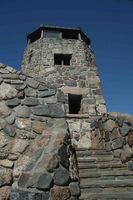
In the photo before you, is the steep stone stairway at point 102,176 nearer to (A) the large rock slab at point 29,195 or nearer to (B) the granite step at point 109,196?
(B) the granite step at point 109,196

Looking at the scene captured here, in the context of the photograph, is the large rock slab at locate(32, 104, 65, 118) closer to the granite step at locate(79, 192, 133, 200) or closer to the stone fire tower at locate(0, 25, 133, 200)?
the stone fire tower at locate(0, 25, 133, 200)

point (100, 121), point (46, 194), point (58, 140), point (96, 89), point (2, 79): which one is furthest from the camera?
point (96, 89)

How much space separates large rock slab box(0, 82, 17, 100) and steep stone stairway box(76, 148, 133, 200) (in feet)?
6.85

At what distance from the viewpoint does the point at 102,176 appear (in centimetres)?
480

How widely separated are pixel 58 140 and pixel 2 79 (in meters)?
1.46

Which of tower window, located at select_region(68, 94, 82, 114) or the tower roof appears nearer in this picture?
tower window, located at select_region(68, 94, 82, 114)

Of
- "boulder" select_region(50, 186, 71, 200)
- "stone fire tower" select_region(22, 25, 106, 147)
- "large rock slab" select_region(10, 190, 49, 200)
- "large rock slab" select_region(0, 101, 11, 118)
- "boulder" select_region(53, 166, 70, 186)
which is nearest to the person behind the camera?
"large rock slab" select_region(10, 190, 49, 200)

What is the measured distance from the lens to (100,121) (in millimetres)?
7246

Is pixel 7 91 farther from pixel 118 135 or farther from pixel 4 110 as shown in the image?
pixel 118 135

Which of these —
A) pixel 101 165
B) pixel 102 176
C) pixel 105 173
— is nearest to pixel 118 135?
pixel 101 165

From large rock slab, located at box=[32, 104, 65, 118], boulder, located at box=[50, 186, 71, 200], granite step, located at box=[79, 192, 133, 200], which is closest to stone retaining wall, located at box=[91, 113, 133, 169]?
granite step, located at box=[79, 192, 133, 200]

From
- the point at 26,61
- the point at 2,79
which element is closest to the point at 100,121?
the point at 2,79

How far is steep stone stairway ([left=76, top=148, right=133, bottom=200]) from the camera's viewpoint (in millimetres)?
4086

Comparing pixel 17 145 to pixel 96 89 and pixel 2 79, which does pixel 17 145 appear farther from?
pixel 96 89
